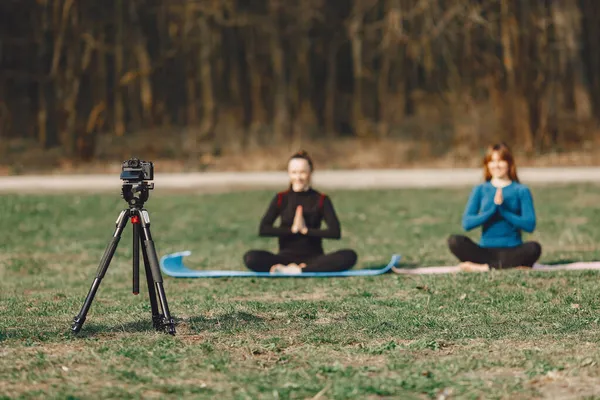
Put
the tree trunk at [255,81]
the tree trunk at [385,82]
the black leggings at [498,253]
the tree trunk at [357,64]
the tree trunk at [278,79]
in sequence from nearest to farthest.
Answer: the black leggings at [498,253] < the tree trunk at [357,64] < the tree trunk at [385,82] < the tree trunk at [278,79] < the tree trunk at [255,81]

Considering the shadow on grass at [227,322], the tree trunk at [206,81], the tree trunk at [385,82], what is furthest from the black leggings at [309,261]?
the tree trunk at [206,81]

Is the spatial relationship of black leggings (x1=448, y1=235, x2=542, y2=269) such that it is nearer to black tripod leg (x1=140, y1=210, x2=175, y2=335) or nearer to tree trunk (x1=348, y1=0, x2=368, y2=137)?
black tripod leg (x1=140, y1=210, x2=175, y2=335)

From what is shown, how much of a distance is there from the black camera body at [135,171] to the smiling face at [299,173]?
139 inches

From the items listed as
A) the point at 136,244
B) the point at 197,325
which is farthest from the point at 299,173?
the point at 136,244

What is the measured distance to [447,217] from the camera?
55.5 ft

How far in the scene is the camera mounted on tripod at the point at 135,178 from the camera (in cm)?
724

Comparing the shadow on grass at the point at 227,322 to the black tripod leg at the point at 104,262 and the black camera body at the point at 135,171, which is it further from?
the black camera body at the point at 135,171

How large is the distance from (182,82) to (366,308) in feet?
108

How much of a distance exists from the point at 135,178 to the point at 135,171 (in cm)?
4

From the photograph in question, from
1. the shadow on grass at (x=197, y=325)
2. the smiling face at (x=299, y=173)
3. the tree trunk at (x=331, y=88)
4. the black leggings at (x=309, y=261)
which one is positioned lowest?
the shadow on grass at (x=197, y=325)

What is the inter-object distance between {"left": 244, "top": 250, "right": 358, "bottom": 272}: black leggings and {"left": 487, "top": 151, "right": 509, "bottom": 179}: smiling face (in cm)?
148

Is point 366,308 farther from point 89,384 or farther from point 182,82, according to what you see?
point 182,82

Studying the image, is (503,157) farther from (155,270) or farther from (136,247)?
(155,270)

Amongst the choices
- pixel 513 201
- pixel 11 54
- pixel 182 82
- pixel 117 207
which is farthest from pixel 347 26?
pixel 513 201
